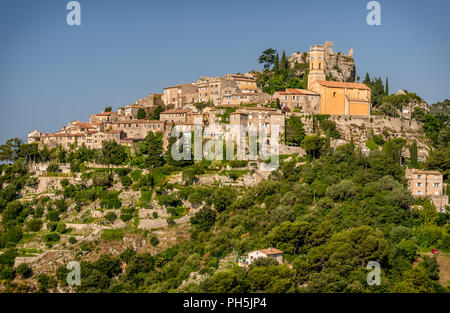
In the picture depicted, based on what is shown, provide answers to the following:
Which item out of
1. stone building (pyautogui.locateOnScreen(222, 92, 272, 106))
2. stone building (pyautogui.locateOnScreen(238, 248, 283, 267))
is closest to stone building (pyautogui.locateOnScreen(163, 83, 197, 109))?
stone building (pyautogui.locateOnScreen(222, 92, 272, 106))

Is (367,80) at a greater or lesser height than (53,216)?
greater

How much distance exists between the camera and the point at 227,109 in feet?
207

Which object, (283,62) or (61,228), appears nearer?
(61,228)

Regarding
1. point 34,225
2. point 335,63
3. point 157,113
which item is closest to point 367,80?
point 335,63

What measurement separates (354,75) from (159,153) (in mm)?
31917

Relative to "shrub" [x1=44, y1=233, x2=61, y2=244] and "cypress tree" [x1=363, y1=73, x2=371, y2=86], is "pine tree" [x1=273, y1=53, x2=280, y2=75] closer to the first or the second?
"cypress tree" [x1=363, y1=73, x2=371, y2=86]

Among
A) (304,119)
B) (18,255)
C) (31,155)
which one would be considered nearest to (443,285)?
(304,119)

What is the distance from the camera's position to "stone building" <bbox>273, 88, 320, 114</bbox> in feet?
211

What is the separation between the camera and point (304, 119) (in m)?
62.2

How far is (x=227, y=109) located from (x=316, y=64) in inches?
522

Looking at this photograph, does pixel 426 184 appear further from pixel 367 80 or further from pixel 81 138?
pixel 81 138

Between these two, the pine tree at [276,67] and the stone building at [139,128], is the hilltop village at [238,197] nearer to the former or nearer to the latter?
the stone building at [139,128]

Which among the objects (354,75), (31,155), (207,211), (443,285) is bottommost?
(443,285)
